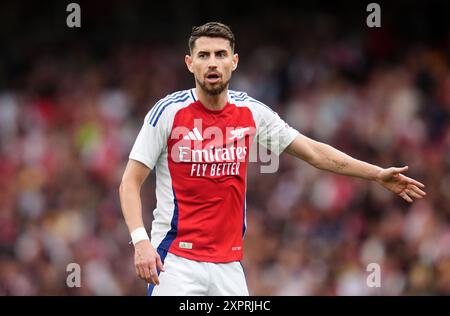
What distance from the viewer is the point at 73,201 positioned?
1561cm

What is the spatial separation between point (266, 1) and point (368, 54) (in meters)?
2.69

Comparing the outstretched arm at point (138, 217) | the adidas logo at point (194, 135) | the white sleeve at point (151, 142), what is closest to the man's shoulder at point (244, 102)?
the adidas logo at point (194, 135)

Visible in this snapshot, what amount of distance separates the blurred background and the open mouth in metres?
5.23

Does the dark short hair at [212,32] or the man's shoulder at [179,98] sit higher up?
the dark short hair at [212,32]

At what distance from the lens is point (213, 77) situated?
7.05m

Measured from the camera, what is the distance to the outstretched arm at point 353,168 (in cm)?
722

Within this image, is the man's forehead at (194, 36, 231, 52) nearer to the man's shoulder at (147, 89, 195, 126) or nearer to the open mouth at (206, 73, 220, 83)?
the open mouth at (206, 73, 220, 83)

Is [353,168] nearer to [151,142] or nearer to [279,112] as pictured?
[151,142]

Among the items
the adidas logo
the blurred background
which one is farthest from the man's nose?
the blurred background

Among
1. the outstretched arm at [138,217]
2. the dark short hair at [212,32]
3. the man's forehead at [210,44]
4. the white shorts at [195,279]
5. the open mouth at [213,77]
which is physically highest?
the dark short hair at [212,32]

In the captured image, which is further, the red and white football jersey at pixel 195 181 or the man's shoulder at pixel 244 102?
the man's shoulder at pixel 244 102

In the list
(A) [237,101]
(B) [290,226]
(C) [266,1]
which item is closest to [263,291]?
(B) [290,226]

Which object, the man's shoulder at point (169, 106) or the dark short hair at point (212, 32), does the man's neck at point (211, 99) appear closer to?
the man's shoulder at point (169, 106)
